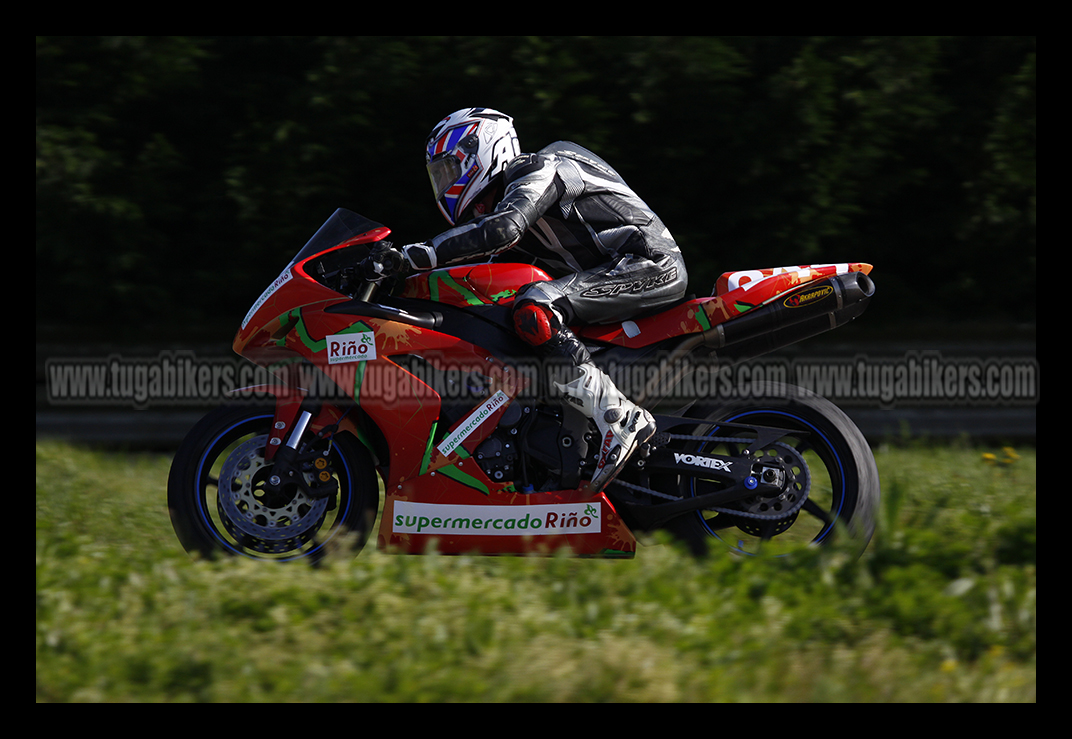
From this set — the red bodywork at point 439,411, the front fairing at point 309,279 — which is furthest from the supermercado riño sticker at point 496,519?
the front fairing at point 309,279

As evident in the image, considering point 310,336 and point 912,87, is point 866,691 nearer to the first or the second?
point 310,336

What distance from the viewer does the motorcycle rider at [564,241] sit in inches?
157

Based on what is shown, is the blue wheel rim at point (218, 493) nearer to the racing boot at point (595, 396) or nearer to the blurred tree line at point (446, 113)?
the racing boot at point (595, 396)

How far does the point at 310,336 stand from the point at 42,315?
3.49m

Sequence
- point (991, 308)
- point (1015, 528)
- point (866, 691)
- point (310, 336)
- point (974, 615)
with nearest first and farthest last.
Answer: point (866, 691), point (974, 615), point (1015, 528), point (310, 336), point (991, 308)

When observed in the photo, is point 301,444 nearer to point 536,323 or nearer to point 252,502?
point 252,502

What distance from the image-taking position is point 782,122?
6.67 metres

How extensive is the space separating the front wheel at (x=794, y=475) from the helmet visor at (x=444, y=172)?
56.0 inches

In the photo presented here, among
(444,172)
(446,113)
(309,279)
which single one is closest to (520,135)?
(446,113)

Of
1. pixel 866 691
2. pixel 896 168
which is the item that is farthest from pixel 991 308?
pixel 866 691

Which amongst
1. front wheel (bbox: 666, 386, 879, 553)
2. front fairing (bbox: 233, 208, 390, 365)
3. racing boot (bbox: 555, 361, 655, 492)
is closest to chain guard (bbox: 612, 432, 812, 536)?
front wheel (bbox: 666, 386, 879, 553)

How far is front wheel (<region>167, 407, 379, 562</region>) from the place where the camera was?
161 inches

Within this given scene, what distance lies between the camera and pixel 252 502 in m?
4.09

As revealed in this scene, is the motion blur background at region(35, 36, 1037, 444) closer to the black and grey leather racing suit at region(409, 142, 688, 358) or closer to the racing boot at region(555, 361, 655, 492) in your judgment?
the black and grey leather racing suit at region(409, 142, 688, 358)
